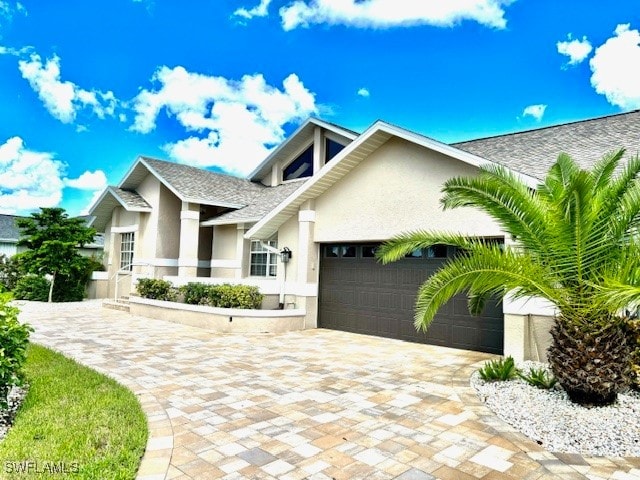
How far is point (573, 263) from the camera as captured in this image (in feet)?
18.9

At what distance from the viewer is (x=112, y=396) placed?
5.82 m

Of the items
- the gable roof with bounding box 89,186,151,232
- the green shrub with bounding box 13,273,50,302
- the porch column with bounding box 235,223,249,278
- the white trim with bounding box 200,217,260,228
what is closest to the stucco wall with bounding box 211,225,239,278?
the porch column with bounding box 235,223,249,278

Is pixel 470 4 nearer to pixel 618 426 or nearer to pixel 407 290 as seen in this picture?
pixel 407 290

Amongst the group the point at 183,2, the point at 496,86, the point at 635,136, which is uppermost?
the point at 183,2

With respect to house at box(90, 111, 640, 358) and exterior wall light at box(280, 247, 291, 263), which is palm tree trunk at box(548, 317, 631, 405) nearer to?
house at box(90, 111, 640, 358)

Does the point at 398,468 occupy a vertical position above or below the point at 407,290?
below

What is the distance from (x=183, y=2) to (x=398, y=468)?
49.1 ft

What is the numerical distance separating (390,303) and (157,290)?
28.2ft

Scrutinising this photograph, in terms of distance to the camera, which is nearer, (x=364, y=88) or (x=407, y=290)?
(x=407, y=290)

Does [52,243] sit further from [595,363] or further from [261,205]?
[595,363]

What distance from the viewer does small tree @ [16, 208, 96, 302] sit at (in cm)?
1820

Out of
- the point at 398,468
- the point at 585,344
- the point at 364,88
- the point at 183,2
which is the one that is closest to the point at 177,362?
the point at 398,468

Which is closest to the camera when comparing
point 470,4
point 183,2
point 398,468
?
point 398,468

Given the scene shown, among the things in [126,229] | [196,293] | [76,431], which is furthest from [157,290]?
[76,431]
